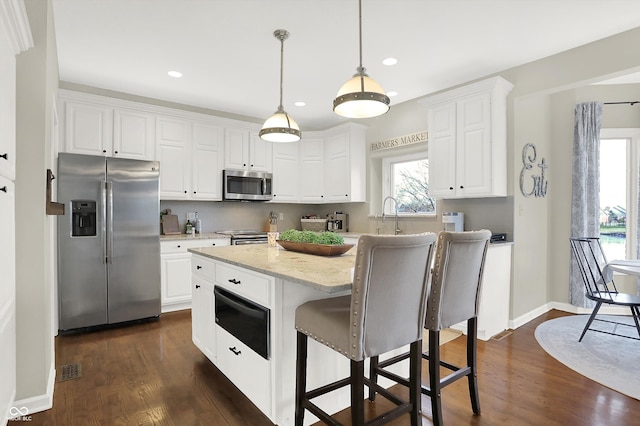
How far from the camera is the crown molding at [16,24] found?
1547mm

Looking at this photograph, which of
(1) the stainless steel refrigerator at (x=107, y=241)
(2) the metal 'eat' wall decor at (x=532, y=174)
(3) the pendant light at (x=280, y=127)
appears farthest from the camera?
(2) the metal 'eat' wall decor at (x=532, y=174)

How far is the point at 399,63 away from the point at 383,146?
1.65 m

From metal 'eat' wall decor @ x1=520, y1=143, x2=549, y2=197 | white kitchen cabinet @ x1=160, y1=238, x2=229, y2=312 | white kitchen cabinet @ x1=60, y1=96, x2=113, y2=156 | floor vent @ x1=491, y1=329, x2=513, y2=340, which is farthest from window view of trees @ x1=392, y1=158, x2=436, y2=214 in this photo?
white kitchen cabinet @ x1=60, y1=96, x2=113, y2=156

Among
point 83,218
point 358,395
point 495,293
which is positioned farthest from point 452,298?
point 83,218

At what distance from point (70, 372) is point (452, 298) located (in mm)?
2766

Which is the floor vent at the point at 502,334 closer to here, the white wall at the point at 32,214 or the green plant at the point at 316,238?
the green plant at the point at 316,238

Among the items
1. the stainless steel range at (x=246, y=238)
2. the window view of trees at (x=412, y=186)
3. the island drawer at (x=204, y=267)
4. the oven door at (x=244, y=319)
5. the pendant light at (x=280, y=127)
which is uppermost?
the pendant light at (x=280, y=127)

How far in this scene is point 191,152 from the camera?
15.0 feet

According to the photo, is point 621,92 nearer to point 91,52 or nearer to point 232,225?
point 232,225

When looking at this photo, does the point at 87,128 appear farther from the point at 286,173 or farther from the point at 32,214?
the point at 286,173

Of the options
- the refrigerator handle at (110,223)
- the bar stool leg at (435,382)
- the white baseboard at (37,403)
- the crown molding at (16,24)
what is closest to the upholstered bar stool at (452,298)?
the bar stool leg at (435,382)

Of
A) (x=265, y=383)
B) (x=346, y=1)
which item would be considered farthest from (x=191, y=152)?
(x=265, y=383)

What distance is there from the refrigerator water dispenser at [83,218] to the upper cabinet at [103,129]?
70 centimetres

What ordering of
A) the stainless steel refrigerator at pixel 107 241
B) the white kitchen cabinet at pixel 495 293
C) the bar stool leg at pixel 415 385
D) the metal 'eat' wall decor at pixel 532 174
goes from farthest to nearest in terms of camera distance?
the metal 'eat' wall decor at pixel 532 174
the stainless steel refrigerator at pixel 107 241
the white kitchen cabinet at pixel 495 293
the bar stool leg at pixel 415 385
